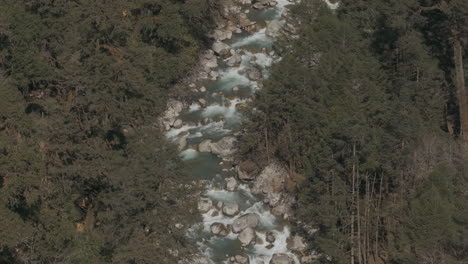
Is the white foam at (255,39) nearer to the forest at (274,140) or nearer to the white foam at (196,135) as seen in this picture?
the forest at (274,140)

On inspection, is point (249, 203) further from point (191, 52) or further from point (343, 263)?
point (191, 52)

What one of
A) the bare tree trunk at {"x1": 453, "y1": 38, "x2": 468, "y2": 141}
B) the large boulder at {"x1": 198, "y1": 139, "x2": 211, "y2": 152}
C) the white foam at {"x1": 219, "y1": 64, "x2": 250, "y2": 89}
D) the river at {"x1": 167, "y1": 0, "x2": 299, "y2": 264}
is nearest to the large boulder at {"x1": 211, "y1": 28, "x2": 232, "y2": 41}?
the river at {"x1": 167, "y1": 0, "x2": 299, "y2": 264}

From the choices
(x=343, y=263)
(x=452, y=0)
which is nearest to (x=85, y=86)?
(x=343, y=263)

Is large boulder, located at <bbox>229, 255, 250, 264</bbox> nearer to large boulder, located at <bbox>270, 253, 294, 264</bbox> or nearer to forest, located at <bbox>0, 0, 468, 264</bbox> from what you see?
large boulder, located at <bbox>270, 253, 294, 264</bbox>

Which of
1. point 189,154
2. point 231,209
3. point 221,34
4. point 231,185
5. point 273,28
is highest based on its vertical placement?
point 273,28

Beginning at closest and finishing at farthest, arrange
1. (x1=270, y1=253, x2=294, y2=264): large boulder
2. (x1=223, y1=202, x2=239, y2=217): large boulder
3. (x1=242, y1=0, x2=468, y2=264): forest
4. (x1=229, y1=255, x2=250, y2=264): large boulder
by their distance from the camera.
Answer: (x1=242, y1=0, x2=468, y2=264): forest
(x1=270, y1=253, x2=294, y2=264): large boulder
(x1=229, y1=255, x2=250, y2=264): large boulder
(x1=223, y1=202, x2=239, y2=217): large boulder

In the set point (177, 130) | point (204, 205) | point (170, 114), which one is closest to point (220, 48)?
point (170, 114)

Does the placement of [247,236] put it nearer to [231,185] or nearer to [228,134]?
[231,185]
